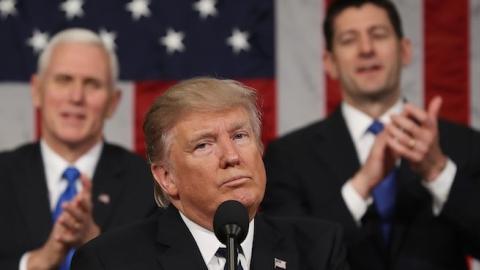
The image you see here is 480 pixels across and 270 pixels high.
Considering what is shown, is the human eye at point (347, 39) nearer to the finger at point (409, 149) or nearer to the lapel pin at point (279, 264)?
the finger at point (409, 149)

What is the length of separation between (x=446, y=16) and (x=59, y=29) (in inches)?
70.6

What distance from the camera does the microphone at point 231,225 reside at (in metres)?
2.16

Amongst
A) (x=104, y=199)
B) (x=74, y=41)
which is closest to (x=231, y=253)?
(x=104, y=199)

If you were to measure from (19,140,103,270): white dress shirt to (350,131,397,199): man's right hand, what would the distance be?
41.3 inches

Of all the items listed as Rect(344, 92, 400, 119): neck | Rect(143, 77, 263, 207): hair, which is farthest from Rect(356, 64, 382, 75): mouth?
Rect(143, 77, 263, 207): hair

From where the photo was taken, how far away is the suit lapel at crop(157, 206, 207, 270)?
264 centimetres

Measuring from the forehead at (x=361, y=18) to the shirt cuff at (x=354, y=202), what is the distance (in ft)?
2.36

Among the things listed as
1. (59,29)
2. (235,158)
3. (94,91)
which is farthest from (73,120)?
(235,158)

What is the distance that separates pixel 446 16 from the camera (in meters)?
4.75

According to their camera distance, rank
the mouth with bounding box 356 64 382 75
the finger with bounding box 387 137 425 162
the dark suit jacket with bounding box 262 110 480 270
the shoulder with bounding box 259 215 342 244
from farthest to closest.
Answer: the mouth with bounding box 356 64 382 75
the dark suit jacket with bounding box 262 110 480 270
the finger with bounding box 387 137 425 162
the shoulder with bounding box 259 215 342 244

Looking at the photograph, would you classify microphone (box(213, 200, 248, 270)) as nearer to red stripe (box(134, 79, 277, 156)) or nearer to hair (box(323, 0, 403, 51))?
hair (box(323, 0, 403, 51))

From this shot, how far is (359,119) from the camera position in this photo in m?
4.02

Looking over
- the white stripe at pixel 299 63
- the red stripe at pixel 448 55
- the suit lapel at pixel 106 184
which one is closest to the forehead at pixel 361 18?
the white stripe at pixel 299 63

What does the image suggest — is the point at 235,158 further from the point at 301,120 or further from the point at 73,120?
the point at 301,120
